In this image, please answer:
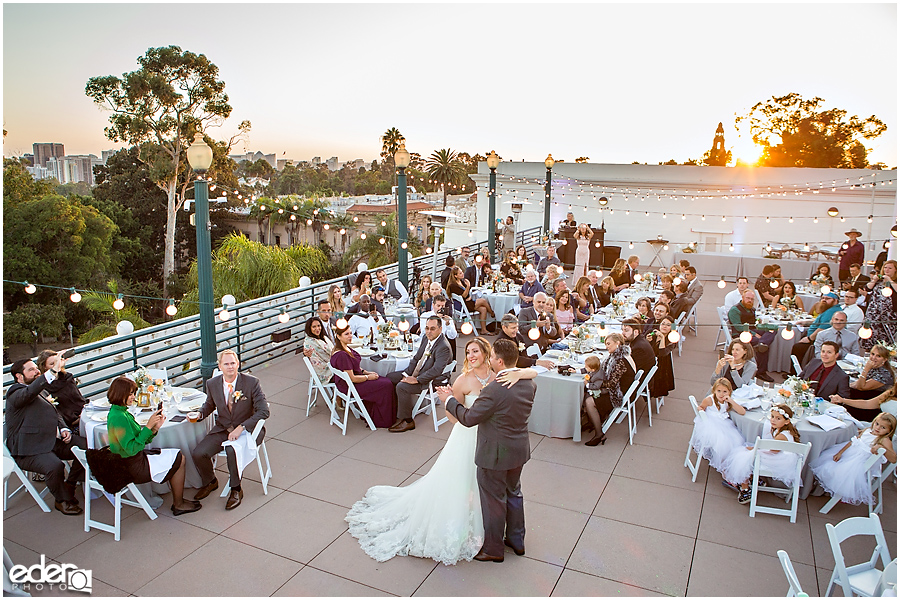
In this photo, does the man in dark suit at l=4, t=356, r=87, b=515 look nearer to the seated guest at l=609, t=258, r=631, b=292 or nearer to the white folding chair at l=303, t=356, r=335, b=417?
the white folding chair at l=303, t=356, r=335, b=417

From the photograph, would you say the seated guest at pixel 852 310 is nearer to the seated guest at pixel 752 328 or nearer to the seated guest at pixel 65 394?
the seated guest at pixel 752 328

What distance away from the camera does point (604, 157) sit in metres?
26.7

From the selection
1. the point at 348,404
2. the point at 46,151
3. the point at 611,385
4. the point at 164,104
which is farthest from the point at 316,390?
the point at 46,151

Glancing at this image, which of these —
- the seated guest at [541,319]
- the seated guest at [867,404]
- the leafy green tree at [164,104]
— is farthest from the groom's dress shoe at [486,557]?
the leafy green tree at [164,104]

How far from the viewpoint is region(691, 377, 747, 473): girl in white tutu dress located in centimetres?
541

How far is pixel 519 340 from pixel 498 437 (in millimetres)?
3577

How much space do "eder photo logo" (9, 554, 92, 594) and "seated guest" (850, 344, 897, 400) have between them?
21.7ft

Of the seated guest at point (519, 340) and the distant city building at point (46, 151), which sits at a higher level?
the distant city building at point (46, 151)

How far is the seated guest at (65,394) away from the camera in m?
5.22

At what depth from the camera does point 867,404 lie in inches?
228

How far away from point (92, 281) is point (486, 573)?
2671 cm

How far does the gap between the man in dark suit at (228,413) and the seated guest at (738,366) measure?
4363 mm

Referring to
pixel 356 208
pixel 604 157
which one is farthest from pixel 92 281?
pixel 604 157

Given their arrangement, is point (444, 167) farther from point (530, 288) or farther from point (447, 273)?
point (530, 288)
